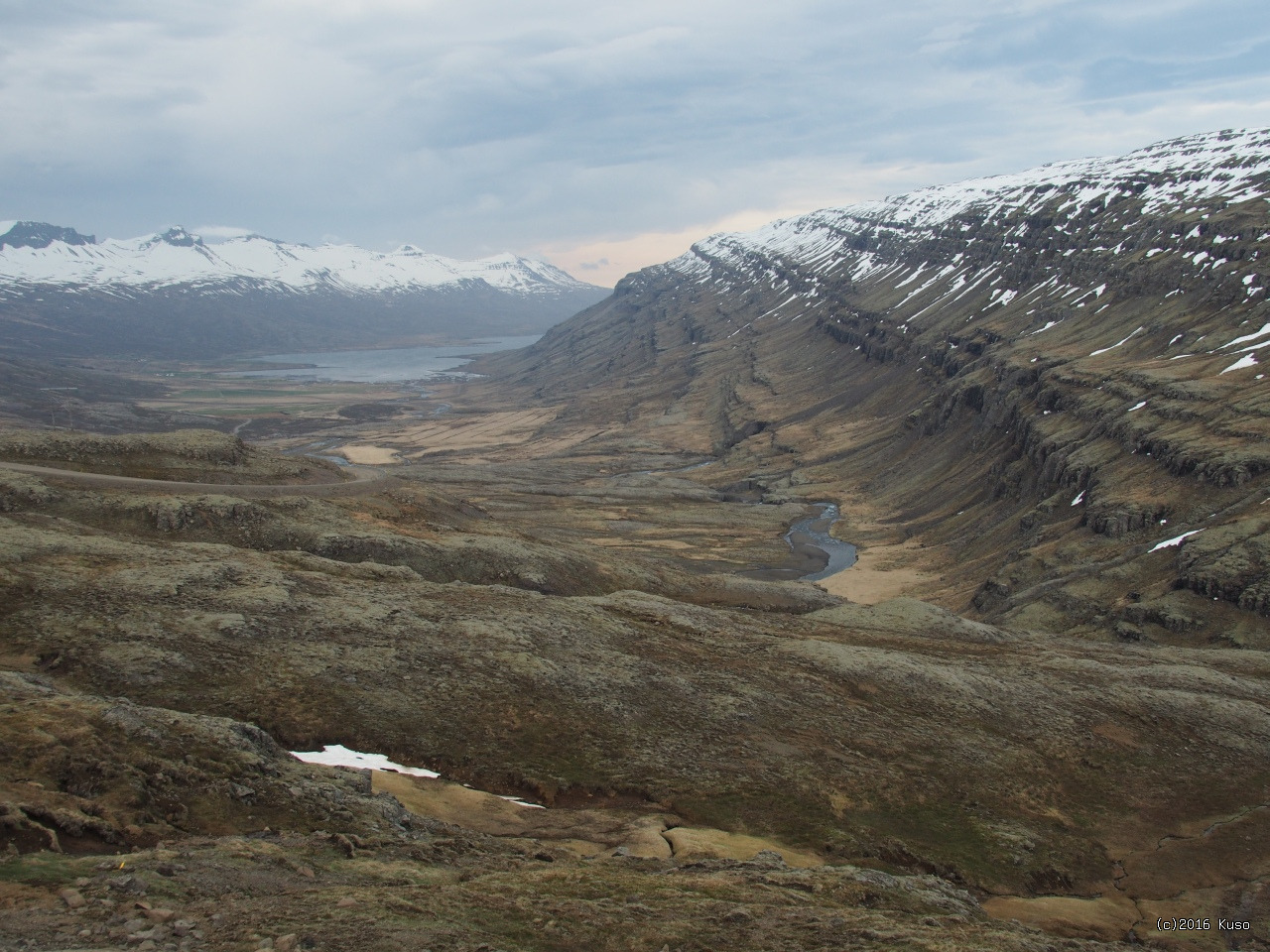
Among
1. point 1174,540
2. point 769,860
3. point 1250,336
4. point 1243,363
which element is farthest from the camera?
point 1250,336

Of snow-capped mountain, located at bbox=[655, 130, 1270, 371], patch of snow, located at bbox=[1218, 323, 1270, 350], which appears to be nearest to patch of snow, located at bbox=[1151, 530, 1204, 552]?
snow-capped mountain, located at bbox=[655, 130, 1270, 371]

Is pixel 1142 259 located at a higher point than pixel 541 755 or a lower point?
higher

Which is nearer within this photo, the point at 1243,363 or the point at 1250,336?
the point at 1243,363

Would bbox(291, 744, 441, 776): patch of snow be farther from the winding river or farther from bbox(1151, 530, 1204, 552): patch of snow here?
the winding river

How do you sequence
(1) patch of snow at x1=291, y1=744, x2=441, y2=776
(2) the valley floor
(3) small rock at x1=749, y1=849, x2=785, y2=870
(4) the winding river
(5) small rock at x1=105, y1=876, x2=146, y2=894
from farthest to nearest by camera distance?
(4) the winding river
(1) patch of snow at x1=291, y1=744, x2=441, y2=776
(3) small rock at x1=749, y1=849, x2=785, y2=870
(2) the valley floor
(5) small rock at x1=105, y1=876, x2=146, y2=894

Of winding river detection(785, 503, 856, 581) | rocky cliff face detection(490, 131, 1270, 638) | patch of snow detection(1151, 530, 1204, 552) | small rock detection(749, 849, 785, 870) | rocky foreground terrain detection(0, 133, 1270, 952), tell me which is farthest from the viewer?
winding river detection(785, 503, 856, 581)

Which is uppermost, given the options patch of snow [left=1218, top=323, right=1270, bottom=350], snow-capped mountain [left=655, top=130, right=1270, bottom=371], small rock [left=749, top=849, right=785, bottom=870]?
snow-capped mountain [left=655, top=130, right=1270, bottom=371]

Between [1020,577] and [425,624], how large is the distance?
58.4 meters

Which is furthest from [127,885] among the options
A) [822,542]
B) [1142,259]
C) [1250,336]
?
[1142,259]

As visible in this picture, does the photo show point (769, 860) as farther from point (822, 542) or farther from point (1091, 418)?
point (1091, 418)

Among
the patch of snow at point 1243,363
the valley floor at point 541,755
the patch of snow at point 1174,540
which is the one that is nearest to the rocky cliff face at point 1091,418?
the patch of snow at point 1243,363

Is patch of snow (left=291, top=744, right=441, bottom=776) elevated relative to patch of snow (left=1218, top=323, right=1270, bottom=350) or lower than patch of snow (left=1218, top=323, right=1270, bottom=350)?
lower

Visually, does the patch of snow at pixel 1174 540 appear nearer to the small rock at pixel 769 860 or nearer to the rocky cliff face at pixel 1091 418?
the rocky cliff face at pixel 1091 418

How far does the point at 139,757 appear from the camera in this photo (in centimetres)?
2375
